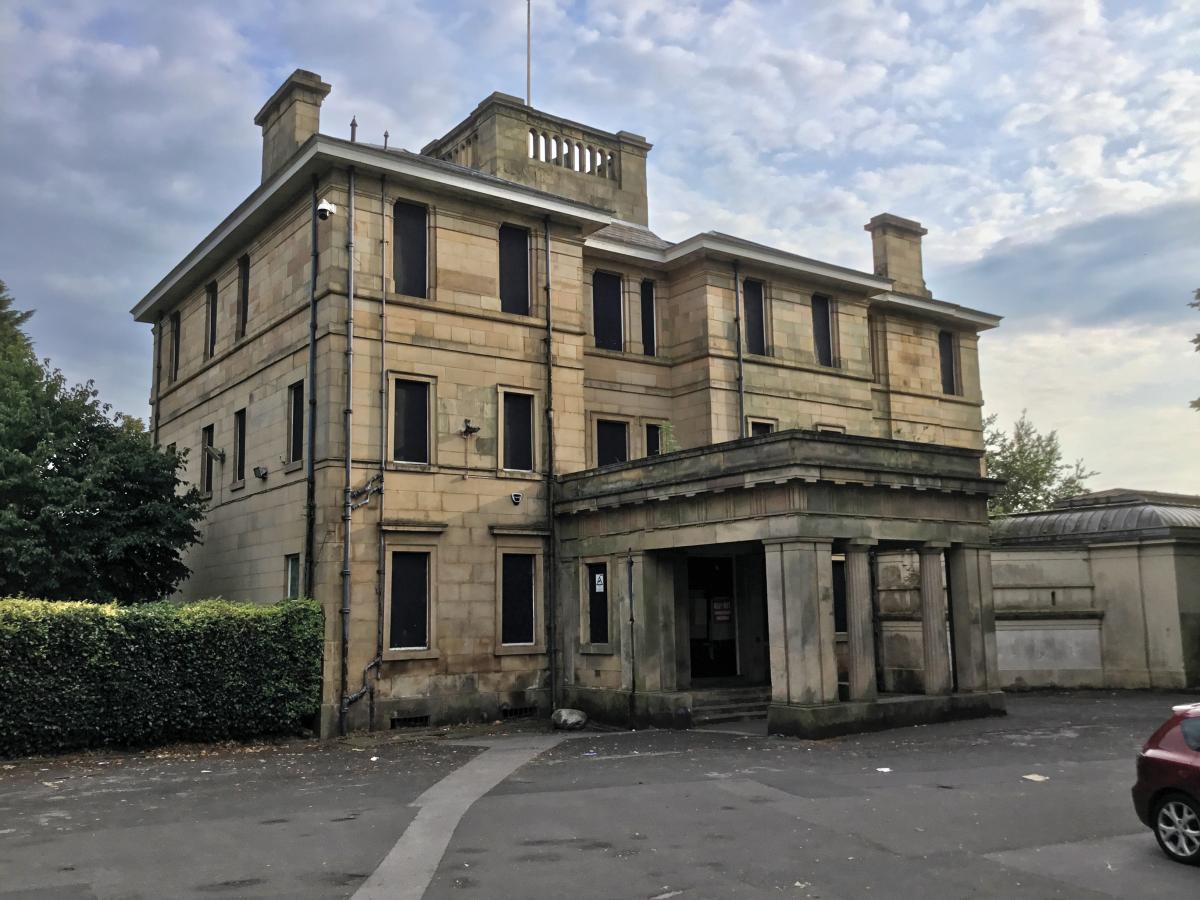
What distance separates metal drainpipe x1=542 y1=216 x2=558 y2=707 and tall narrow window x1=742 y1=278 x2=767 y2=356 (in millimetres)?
6140

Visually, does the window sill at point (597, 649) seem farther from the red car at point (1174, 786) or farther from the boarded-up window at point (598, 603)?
the red car at point (1174, 786)

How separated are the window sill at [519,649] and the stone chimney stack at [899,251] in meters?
17.0

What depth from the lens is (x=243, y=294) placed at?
25234 millimetres

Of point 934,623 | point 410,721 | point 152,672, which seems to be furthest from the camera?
point 410,721

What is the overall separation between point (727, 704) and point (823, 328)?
1206 centimetres

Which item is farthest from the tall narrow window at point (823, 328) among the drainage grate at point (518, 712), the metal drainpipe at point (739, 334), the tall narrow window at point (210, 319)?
the tall narrow window at point (210, 319)

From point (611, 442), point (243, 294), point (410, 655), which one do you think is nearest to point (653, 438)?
point (611, 442)

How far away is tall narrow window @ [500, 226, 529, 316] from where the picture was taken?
2356cm

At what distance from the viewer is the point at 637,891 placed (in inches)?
344

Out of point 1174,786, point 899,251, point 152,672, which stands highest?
point 899,251

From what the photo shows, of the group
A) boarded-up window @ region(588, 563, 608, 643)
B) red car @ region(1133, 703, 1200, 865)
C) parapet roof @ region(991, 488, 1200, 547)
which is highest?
parapet roof @ region(991, 488, 1200, 547)

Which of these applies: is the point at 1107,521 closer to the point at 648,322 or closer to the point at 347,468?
the point at 648,322

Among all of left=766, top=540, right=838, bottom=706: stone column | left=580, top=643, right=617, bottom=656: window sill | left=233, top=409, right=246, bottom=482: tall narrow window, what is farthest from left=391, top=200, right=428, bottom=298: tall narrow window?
left=766, top=540, right=838, bottom=706: stone column

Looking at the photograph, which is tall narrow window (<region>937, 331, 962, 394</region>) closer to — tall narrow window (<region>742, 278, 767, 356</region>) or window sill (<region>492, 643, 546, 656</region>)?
tall narrow window (<region>742, 278, 767, 356</region>)
